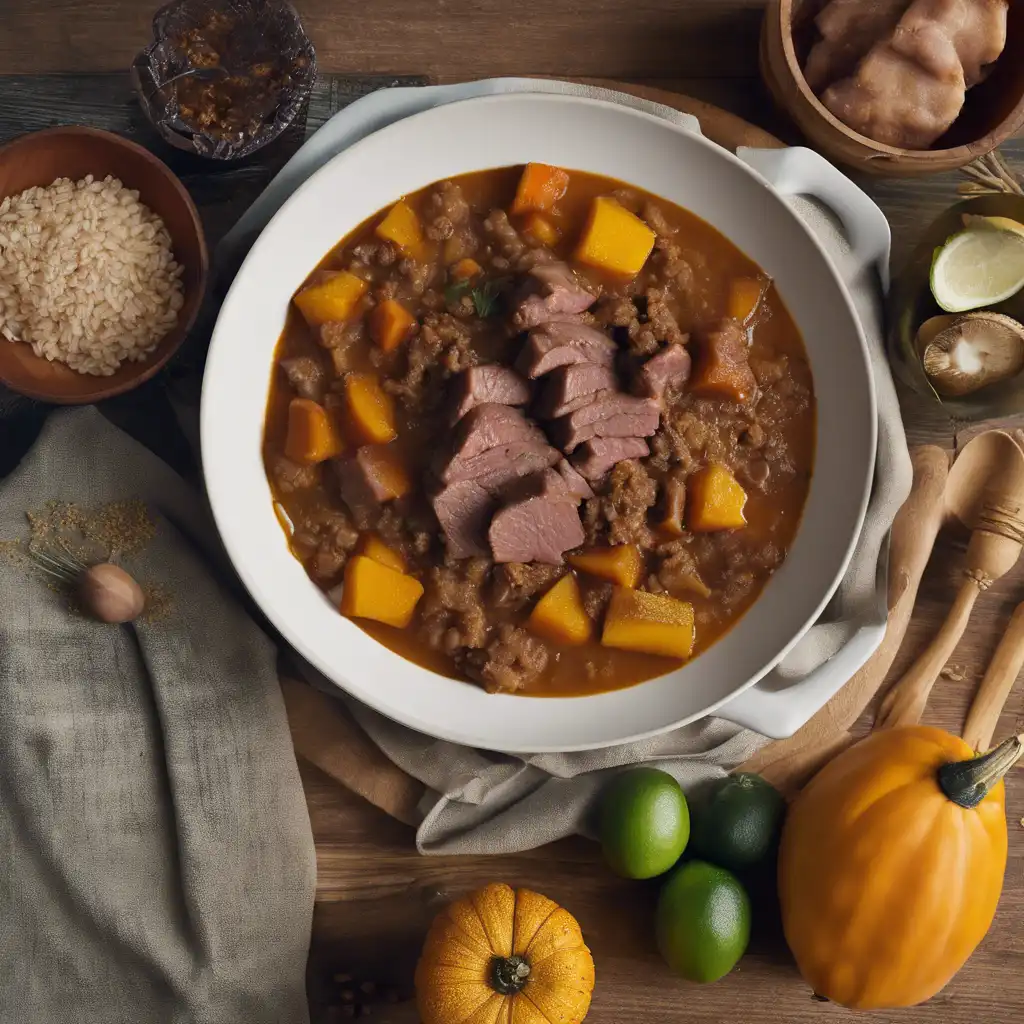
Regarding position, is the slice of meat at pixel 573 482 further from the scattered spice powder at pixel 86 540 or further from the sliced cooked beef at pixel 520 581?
the scattered spice powder at pixel 86 540

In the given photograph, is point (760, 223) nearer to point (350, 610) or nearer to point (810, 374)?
point (810, 374)

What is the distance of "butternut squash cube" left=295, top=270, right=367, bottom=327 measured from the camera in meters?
3.67

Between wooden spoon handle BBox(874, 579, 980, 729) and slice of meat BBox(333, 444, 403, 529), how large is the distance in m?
2.17

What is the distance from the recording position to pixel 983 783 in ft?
11.7

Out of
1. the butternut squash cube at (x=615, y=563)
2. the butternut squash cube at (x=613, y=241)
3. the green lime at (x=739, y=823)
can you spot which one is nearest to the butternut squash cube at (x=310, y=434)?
the butternut squash cube at (x=615, y=563)

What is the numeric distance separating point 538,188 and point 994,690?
2672mm

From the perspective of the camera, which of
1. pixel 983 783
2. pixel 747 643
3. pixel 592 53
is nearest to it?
pixel 983 783

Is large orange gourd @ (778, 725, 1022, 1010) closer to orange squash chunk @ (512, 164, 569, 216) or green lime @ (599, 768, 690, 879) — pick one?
green lime @ (599, 768, 690, 879)

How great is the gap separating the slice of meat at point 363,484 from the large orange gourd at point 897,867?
196 centimetres

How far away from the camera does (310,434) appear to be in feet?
12.0

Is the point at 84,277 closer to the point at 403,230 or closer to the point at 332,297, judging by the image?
the point at 332,297

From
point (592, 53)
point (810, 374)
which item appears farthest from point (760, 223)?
point (592, 53)

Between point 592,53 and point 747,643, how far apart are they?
2.40m

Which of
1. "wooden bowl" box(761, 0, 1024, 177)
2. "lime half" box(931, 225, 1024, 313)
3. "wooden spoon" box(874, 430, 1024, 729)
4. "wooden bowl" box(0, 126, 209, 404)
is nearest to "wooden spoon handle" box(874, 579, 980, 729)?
"wooden spoon" box(874, 430, 1024, 729)
